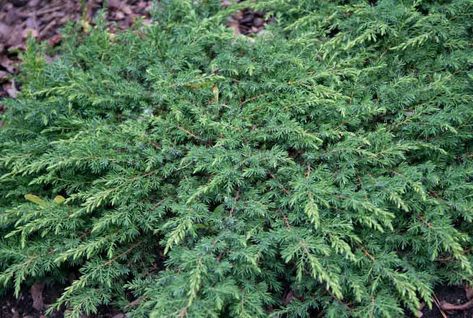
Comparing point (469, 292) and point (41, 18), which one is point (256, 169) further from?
point (41, 18)

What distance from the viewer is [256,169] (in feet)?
7.95

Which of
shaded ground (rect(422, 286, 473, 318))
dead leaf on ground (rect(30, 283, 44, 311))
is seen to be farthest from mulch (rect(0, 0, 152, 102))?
shaded ground (rect(422, 286, 473, 318))

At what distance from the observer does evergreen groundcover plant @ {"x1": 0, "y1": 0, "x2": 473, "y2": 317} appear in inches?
89.4

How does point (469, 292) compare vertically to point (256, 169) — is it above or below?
below

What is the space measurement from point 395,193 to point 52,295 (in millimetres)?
2002

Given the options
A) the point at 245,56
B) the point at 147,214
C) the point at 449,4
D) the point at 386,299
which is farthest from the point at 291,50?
the point at 386,299

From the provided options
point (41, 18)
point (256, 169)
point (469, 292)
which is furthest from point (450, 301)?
point (41, 18)

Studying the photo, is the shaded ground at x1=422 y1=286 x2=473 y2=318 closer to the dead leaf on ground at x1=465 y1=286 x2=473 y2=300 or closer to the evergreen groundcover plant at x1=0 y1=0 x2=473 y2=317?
the dead leaf on ground at x1=465 y1=286 x2=473 y2=300

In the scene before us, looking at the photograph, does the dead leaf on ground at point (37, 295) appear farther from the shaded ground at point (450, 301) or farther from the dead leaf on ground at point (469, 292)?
the dead leaf on ground at point (469, 292)

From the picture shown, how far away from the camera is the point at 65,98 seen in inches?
115

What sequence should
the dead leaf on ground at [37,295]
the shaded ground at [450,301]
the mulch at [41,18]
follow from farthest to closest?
the mulch at [41,18] → the dead leaf on ground at [37,295] → the shaded ground at [450,301]

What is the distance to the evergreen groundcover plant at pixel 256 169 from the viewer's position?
227 centimetres

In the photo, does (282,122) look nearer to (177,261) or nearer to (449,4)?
(177,261)

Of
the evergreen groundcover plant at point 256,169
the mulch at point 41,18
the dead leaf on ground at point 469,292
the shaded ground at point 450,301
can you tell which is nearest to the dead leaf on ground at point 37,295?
the evergreen groundcover plant at point 256,169
